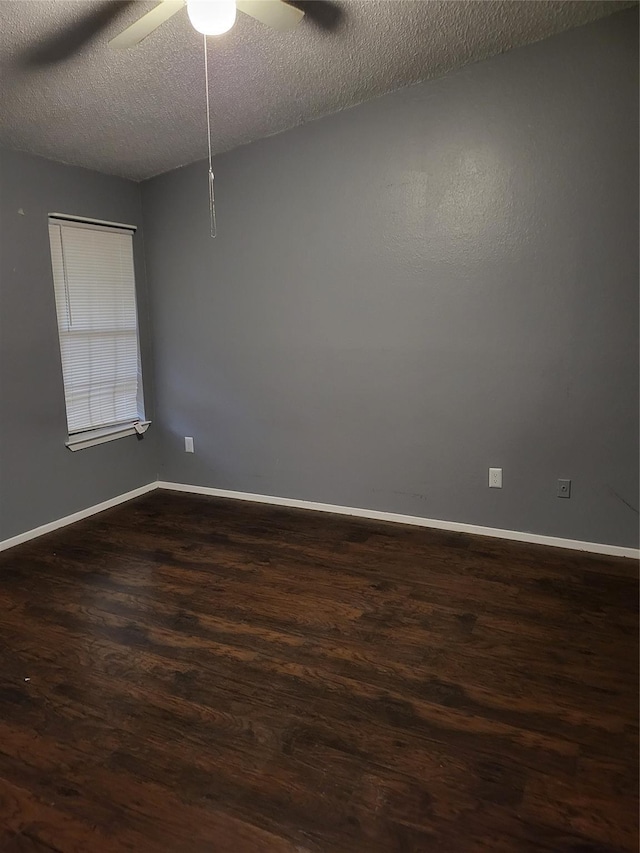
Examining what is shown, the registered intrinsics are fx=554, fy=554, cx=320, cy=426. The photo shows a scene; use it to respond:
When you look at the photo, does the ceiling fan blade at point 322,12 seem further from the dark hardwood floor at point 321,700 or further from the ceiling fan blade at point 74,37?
the dark hardwood floor at point 321,700

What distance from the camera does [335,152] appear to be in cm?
331

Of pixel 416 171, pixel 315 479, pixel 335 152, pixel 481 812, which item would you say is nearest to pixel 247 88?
pixel 335 152

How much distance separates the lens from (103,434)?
3941 millimetres

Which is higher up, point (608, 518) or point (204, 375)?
point (204, 375)

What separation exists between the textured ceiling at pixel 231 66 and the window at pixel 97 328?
573 mm

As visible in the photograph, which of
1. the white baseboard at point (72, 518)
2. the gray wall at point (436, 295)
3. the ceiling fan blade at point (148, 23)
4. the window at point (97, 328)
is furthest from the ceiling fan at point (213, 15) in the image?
the white baseboard at point (72, 518)

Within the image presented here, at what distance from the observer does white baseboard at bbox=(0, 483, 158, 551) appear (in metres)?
3.35

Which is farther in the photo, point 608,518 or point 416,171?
point 416,171

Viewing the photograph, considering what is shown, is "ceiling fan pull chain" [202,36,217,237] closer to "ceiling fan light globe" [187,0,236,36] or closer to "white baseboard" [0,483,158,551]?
"ceiling fan light globe" [187,0,236,36]

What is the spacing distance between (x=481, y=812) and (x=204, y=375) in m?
3.21

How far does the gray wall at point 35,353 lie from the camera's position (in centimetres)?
324

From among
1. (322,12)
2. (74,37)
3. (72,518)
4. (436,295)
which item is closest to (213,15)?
(322,12)

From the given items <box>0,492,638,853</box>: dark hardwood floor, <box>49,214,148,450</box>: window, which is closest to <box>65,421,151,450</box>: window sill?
<box>49,214,148,450</box>: window

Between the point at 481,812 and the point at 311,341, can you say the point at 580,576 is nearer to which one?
the point at 481,812
